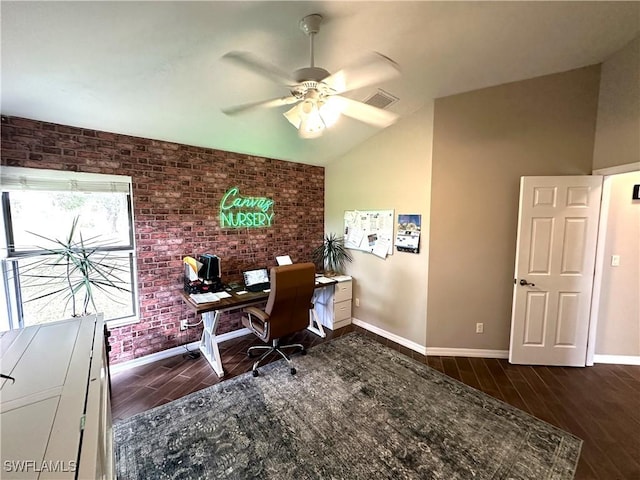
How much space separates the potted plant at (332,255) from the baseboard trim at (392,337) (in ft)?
2.90

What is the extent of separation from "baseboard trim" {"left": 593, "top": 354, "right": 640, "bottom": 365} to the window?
523 centimetres

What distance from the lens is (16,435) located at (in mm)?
836

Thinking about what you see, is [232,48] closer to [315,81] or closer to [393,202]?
[315,81]

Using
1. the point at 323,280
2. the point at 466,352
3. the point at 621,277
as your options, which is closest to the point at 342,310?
the point at 323,280

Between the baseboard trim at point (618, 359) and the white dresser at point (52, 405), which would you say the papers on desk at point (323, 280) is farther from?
the baseboard trim at point (618, 359)

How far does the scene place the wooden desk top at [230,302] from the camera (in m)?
2.63

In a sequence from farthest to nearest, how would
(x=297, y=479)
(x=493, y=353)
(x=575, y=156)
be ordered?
(x=493, y=353)
(x=575, y=156)
(x=297, y=479)

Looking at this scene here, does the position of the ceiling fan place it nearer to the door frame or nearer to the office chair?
the office chair

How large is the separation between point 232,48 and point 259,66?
0.57 m

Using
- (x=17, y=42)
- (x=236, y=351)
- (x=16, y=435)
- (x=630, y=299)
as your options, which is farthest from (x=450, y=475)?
(x=17, y=42)

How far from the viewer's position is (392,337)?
138 inches

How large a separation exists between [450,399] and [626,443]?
1146 millimetres

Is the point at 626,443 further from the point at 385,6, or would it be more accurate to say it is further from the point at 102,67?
the point at 102,67

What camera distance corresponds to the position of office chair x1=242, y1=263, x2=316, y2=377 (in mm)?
2564
